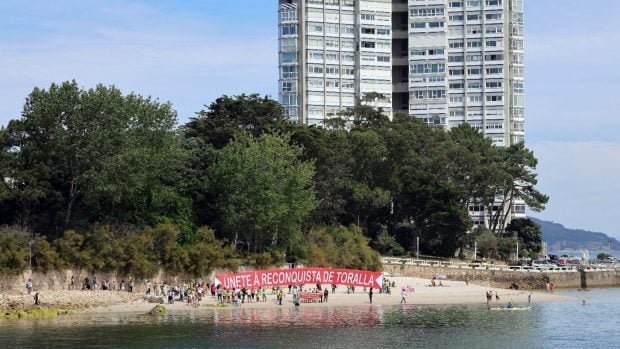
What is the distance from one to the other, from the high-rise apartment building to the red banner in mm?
80743

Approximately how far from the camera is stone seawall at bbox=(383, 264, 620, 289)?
390ft

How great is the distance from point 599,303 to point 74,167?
4977cm

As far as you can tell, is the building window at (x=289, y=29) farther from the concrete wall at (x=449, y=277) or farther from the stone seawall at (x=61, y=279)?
the stone seawall at (x=61, y=279)

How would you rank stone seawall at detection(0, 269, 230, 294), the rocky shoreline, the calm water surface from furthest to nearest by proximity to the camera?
stone seawall at detection(0, 269, 230, 294) < the rocky shoreline < the calm water surface

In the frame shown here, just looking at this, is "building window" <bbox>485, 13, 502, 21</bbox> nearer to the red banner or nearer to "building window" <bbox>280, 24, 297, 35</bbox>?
"building window" <bbox>280, 24, 297, 35</bbox>

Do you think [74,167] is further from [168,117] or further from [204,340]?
[204,340]

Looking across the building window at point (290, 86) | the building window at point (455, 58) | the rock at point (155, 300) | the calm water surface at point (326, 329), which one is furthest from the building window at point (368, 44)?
the rock at point (155, 300)

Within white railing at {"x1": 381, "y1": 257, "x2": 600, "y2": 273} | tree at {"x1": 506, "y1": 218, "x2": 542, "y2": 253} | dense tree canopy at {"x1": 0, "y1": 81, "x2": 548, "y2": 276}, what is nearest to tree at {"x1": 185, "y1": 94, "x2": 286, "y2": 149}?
dense tree canopy at {"x1": 0, "y1": 81, "x2": 548, "y2": 276}

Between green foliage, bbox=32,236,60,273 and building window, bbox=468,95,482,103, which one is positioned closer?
green foliage, bbox=32,236,60,273

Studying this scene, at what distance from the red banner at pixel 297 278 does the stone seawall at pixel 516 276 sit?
17.9 meters

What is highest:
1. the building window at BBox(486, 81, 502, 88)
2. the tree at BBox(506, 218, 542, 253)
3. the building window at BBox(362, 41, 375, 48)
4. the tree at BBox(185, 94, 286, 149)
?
the building window at BBox(362, 41, 375, 48)

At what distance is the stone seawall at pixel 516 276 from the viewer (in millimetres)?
118825

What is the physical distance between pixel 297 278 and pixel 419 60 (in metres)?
95.1

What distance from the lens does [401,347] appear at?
6656 cm
